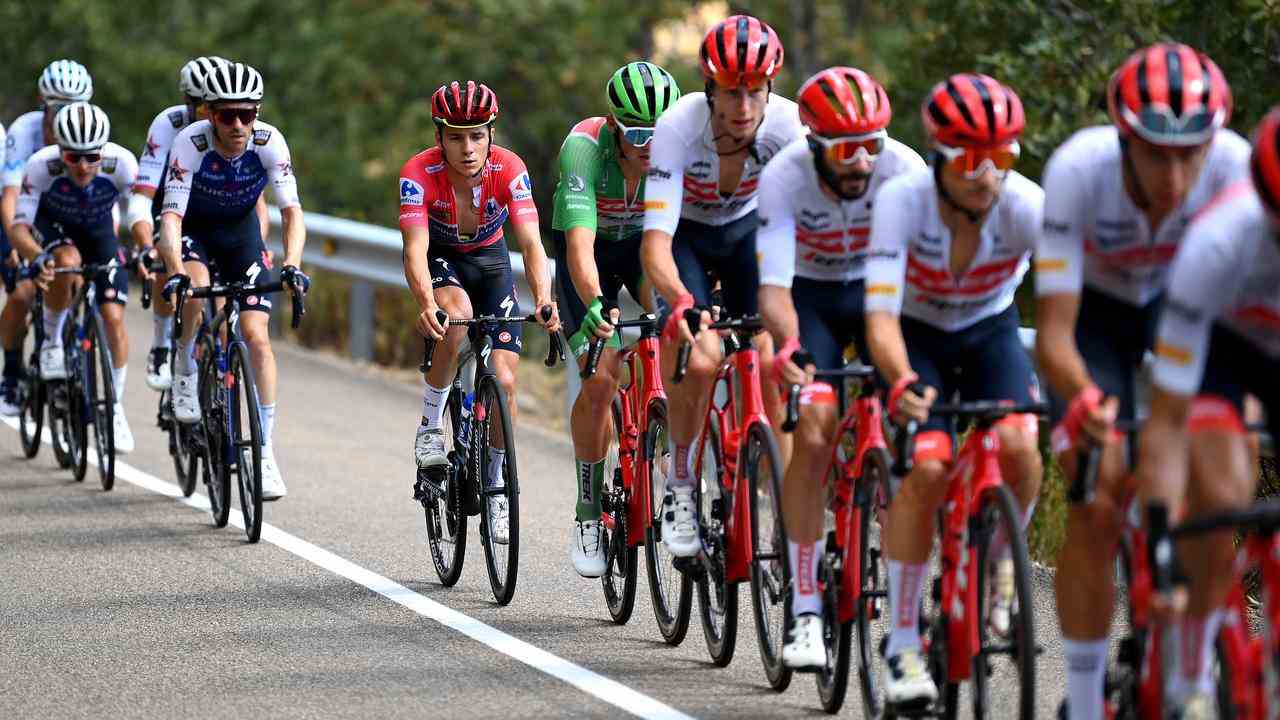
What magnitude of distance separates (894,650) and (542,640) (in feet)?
7.45

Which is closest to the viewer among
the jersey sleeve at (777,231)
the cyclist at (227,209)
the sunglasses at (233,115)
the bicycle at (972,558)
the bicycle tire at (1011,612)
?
the bicycle tire at (1011,612)

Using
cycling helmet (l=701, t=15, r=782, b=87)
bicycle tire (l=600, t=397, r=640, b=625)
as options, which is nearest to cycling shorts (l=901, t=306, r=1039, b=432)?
cycling helmet (l=701, t=15, r=782, b=87)

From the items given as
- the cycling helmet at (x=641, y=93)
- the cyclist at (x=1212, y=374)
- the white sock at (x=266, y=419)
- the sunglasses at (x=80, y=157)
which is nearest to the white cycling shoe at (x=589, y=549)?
the cycling helmet at (x=641, y=93)

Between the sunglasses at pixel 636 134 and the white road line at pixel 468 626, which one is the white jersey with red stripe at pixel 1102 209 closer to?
the white road line at pixel 468 626

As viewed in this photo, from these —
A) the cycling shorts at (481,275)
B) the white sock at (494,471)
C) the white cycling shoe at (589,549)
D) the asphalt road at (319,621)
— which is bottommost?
the asphalt road at (319,621)

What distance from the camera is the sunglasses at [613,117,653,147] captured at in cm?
869

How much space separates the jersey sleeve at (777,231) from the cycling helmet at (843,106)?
26cm

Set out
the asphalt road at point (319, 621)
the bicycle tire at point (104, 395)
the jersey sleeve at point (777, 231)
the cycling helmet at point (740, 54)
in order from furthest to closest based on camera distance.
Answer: the bicycle tire at point (104, 395) → the cycling helmet at point (740, 54) → the asphalt road at point (319, 621) → the jersey sleeve at point (777, 231)

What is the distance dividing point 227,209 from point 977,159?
603 cm

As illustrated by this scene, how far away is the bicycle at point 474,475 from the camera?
8.98 meters

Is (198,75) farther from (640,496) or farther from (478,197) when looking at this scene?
(640,496)

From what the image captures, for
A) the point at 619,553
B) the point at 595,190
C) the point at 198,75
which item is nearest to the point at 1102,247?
the point at 595,190

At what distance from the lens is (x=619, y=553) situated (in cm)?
890

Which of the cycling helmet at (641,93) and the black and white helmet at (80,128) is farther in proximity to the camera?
the black and white helmet at (80,128)
